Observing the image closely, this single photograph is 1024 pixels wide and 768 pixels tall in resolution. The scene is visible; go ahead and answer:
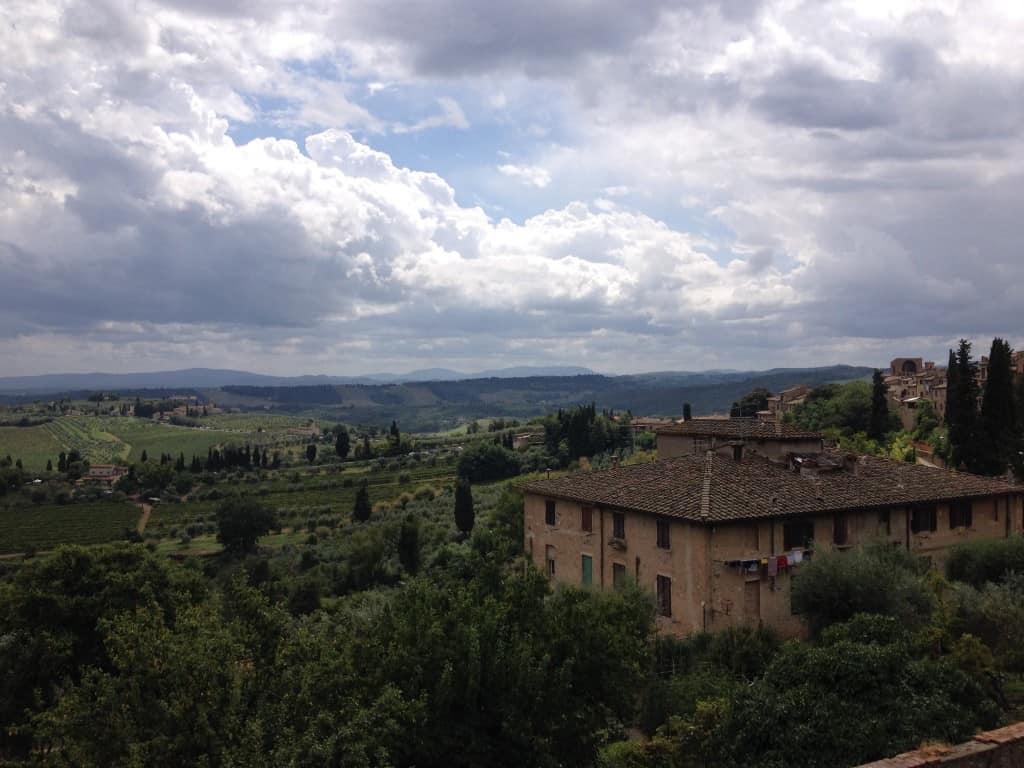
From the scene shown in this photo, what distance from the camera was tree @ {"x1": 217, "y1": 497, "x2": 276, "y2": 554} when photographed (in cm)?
8519

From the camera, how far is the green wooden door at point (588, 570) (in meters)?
33.1

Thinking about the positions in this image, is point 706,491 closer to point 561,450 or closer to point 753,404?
point 561,450

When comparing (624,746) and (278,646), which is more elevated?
(278,646)

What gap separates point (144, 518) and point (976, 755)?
351 ft

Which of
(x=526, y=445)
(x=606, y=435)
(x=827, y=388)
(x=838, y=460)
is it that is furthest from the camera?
(x=526, y=445)

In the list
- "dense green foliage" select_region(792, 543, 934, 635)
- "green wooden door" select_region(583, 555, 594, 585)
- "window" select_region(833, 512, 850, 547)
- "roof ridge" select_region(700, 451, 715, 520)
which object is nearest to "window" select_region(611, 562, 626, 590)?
"green wooden door" select_region(583, 555, 594, 585)

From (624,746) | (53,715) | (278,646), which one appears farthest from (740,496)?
(53,715)

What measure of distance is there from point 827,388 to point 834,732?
101 meters

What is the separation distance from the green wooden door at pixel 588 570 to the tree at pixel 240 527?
198ft

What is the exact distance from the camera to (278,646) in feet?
45.5

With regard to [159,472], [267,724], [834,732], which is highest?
[267,724]

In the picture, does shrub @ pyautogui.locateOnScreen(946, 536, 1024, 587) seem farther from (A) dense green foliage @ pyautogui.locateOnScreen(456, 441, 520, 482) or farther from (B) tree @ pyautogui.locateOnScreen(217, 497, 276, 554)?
(A) dense green foliage @ pyautogui.locateOnScreen(456, 441, 520, 482)

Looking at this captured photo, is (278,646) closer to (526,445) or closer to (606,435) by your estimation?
(606,435)

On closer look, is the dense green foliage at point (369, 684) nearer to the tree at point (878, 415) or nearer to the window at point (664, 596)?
the window at point (664, 596)
